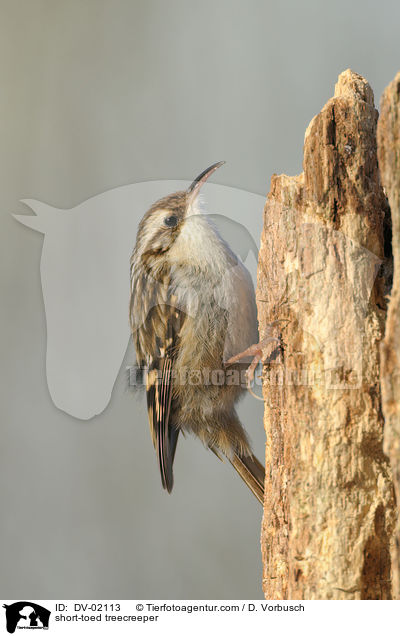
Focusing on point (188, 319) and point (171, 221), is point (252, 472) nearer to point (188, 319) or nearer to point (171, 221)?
point (188, 319)

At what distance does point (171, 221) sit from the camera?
1181 millimetres

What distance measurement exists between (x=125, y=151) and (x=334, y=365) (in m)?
0.85

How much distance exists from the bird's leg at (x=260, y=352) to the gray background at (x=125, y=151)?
0.30m

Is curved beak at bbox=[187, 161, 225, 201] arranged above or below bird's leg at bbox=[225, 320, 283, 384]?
above

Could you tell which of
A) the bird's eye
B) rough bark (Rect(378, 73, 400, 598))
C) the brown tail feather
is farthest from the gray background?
rough bark (Rect(378, 73, 400, 598))

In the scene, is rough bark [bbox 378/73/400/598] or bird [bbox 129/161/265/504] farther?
bird [bbox 129/161/265/504]

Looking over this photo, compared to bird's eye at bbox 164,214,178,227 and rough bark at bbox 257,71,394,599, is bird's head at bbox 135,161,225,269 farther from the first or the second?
rough bark at bbox 257,71,394,599

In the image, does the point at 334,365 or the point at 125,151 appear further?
the point at 125,151

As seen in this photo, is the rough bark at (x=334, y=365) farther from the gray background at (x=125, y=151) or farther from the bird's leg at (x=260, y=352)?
the gray background at (x=125, y=151)

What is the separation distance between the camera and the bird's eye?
118 centimetres

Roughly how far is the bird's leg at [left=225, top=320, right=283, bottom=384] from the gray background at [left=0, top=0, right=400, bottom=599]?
0.30 meters

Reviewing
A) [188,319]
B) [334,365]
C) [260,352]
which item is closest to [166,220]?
[188,319]

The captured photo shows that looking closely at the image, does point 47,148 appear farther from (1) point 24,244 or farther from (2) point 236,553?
(2) point 236,553
